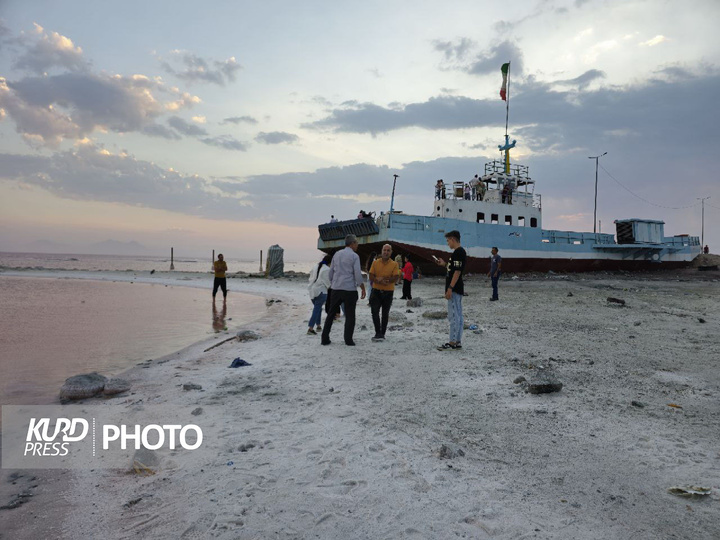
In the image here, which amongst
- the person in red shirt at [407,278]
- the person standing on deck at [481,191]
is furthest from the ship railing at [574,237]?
the person in red shirt at [407,278]

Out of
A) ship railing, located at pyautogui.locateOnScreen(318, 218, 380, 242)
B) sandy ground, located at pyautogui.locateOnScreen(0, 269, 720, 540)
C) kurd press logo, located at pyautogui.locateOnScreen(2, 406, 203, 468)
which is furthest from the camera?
ship railing, located at pyautogui.locateOnScreen(318, 218, 380, 242)

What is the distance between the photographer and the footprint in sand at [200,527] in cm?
233

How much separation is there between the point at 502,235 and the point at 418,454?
2419 cm

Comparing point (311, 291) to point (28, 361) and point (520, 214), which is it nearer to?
point (28, 361)

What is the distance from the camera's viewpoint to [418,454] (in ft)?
10.7

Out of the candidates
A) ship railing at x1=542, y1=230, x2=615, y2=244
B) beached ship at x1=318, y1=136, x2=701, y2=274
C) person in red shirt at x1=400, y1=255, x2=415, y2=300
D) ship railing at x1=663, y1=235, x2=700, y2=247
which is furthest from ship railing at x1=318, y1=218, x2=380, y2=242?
ship railing at x1=663, y1=235, x2=700, y2=247

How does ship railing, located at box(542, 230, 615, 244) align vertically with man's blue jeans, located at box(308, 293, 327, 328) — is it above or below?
above

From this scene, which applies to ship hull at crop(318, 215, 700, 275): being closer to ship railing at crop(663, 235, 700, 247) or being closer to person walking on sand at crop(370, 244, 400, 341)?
ship railing at crop(663, 235, 700, 247)

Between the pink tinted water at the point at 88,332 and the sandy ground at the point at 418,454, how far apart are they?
1332 mm

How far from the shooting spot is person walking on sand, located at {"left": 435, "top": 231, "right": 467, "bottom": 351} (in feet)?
21.9

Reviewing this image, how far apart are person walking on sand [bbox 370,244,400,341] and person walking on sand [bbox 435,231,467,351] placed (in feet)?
3.94

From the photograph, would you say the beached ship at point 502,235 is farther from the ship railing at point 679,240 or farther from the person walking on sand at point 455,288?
the person walking on sand at point 455,288

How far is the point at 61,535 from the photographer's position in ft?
7.98

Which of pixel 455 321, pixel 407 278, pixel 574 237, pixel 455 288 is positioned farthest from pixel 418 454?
pixel 574 237
